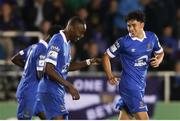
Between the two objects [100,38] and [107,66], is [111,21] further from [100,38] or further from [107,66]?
[107,66]

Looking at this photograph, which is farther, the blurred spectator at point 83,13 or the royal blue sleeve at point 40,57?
the blurred spectator at point 83,13

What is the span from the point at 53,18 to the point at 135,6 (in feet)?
5.62

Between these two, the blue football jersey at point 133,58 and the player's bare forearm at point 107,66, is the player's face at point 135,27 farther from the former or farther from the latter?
the player's bare forearm at point 107,66

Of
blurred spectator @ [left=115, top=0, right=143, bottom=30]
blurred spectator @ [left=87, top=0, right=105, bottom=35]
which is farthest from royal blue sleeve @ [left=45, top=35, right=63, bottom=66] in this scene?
blurred spectator @ [left=115, top=0, right=143, bottom=30]

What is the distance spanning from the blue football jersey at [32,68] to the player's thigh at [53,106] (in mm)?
753

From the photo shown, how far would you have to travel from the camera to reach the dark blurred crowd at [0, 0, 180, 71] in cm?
→ 1606

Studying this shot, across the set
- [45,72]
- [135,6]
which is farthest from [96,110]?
[45,72]

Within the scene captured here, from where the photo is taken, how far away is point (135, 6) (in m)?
16.7

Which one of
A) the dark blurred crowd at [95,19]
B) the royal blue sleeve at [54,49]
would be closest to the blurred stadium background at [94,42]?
the dark blurred crowd at [95,19]

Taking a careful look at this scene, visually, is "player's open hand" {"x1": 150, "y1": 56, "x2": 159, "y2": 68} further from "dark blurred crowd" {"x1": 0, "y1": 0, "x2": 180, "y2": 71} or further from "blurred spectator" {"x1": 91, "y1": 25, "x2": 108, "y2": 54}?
"blurred spectator" {"x1": 91, "y1": 25, "x2": 108, "y2": 54}

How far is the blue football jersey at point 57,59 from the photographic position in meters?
9.28

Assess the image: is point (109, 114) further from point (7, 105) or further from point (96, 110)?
point (7, 105)

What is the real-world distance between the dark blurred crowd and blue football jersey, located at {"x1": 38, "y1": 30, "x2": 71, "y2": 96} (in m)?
6.39

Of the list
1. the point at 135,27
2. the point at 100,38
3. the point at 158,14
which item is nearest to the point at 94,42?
the point at 100,38
